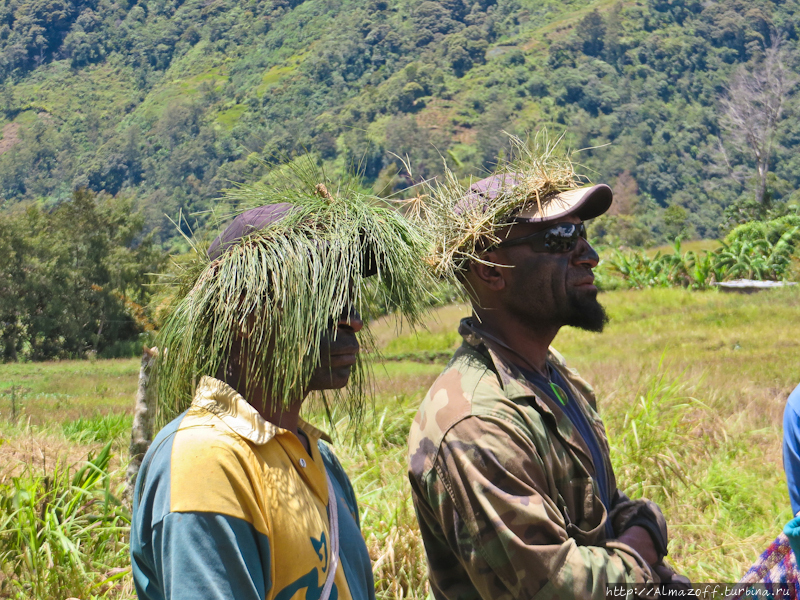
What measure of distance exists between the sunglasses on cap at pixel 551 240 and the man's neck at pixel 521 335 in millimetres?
257

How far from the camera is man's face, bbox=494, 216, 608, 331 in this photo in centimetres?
256

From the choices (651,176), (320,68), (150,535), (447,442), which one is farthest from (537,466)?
(320,68)

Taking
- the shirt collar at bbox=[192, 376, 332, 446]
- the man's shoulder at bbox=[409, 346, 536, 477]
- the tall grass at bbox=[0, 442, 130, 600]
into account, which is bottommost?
the tall grass at bbox=[0, 442, 130, 600]

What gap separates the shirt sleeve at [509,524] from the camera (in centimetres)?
196

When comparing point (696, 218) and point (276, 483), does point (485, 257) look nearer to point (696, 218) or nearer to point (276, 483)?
point (276, 483)

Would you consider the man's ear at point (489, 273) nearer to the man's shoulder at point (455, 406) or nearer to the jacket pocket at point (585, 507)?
the man's shoulder at point (455, 406)

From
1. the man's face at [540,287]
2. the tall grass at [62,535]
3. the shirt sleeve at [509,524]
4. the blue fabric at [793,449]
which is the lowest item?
the tall grass at [62,535]

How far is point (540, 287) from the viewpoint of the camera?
2.58 meters

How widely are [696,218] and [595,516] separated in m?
73.4

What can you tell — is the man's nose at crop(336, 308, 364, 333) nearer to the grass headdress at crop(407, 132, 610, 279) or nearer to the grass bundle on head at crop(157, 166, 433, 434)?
the grass bundle on head at crop(157, 166, 433, 434)

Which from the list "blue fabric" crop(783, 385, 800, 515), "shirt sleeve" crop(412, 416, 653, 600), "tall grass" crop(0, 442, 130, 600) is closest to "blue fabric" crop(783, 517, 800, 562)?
"blue fabric" crop(783, 385, 800, 515)

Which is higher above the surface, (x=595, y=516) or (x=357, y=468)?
(x=595, y=516)

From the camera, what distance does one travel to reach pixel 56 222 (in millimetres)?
32906

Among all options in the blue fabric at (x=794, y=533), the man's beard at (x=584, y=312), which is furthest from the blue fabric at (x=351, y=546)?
the blue fabric at (x=794, y=533)
